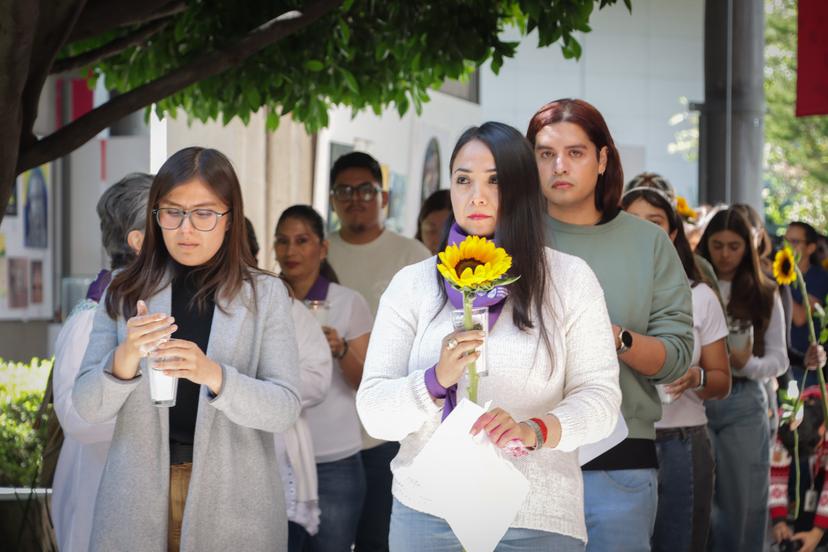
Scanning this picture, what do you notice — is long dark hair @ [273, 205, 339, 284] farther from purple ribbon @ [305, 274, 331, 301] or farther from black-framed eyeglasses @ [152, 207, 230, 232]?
black-framed eyeglasses @ [152, 207, 230, 232]

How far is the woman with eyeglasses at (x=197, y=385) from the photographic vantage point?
11.3 feet

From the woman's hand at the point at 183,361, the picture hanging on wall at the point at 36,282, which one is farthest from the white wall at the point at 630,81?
the woman's hand at the point at 183,361

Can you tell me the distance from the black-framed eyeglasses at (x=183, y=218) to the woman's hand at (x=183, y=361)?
0.43 metres

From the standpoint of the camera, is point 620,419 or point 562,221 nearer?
point 620,419

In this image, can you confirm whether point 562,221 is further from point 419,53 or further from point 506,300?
point 419,53

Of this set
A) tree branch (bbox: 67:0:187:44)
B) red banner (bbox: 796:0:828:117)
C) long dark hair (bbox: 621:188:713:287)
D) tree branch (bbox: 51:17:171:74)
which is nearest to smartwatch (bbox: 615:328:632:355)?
long dark hair (bbox: 621:188:713:287)

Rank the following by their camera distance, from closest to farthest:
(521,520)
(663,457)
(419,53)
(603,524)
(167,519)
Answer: (521,520)
(167,519)
(603,524)
(663,457)
(419,53)

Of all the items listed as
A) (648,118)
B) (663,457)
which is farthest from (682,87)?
(663,457)

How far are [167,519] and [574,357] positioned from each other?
114cm

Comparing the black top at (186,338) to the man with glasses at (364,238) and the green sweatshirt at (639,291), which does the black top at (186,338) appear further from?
the man with glasses at (364,238)

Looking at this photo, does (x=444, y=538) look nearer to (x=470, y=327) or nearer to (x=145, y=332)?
(x=470, y=327)

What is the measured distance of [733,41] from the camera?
1143 cm

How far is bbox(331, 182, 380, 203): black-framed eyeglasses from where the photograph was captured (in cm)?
677

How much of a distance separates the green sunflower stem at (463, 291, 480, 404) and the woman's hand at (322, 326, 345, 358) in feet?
8.16
